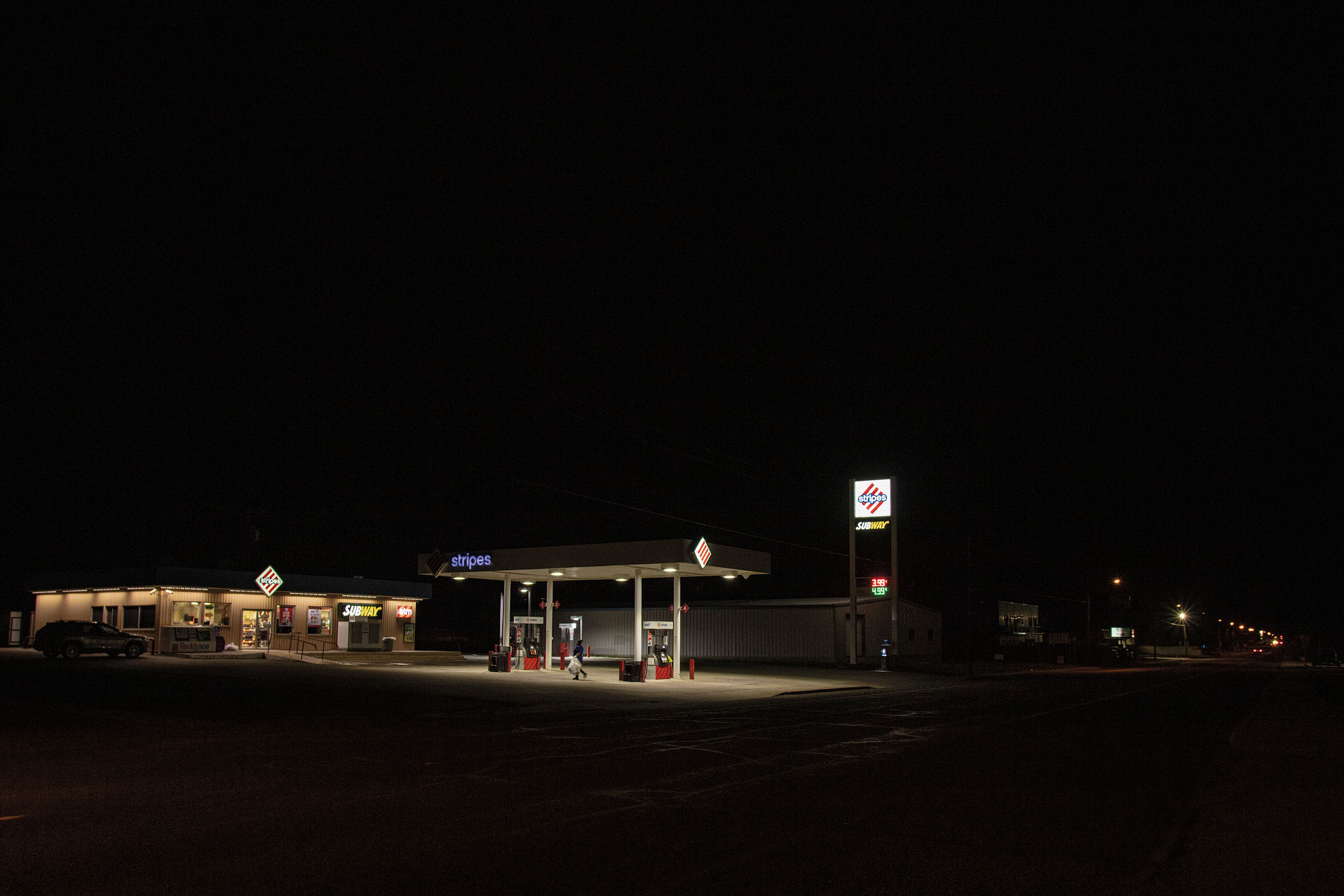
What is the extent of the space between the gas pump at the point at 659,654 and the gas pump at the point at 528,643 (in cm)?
483

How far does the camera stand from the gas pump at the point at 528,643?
35.8m

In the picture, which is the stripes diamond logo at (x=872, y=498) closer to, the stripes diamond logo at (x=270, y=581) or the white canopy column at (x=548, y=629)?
the white canopy column at (x=548, y=629)

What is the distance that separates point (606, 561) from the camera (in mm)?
34062

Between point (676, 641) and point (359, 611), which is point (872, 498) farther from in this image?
point (359, 611)

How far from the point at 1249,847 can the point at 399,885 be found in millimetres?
7153

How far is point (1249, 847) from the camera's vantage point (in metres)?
7.90

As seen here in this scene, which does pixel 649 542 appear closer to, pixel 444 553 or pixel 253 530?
pixel 444 553

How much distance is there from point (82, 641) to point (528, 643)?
58.9 ft

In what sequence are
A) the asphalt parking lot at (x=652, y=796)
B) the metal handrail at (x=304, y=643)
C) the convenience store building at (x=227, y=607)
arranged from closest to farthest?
the asphalt parking lot at (x=652, y=796) → the convenience store building at (x=227, y=607) → the metal handrail at (x=304, y=643)

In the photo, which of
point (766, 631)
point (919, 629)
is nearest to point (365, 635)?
point (766, 631)

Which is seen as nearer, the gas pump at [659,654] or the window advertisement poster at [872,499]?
the gas pump at [659,654]

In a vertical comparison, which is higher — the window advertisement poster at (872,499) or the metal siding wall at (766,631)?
the window advertisement poster at (872,499)

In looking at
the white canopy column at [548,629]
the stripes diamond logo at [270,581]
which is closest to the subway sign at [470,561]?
the white canopy column at [548,629]

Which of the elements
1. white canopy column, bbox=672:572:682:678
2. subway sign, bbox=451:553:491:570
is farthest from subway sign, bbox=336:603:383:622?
white canopy column, bbox=672:572:682:678
